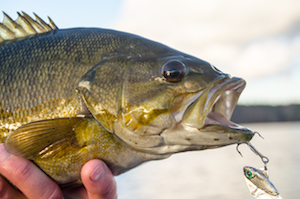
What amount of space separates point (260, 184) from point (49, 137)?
1617 millimetres

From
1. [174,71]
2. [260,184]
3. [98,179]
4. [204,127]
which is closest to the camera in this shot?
[204,127]

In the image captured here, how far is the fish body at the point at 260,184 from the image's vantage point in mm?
2127

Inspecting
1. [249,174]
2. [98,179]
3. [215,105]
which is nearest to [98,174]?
[98,179]

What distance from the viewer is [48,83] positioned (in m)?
2.06

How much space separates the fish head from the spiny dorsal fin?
0.82 metres

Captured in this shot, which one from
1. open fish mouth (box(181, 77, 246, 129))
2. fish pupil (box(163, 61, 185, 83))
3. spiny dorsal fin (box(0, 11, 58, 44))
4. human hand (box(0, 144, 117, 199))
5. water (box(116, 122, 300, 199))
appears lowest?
water (box(116, 122, 300, 199))

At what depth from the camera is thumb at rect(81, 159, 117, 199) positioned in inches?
76.1

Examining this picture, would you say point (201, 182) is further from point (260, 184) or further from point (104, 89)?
point (104, 89)

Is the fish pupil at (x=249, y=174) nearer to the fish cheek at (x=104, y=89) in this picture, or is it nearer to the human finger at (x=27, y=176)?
the fish cheek at (x=104, y=89)

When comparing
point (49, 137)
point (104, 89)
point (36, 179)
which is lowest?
point (36, 179)

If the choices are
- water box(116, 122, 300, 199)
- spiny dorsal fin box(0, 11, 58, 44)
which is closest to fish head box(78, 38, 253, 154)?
spiny dorsal fin box(0, 11, 58, 44)

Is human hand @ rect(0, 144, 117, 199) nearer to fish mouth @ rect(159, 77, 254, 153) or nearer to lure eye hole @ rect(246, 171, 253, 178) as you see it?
fish mouth @ rect(159, 77, 254, 153)

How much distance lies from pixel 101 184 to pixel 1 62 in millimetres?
1274

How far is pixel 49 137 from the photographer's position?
1.98 m
